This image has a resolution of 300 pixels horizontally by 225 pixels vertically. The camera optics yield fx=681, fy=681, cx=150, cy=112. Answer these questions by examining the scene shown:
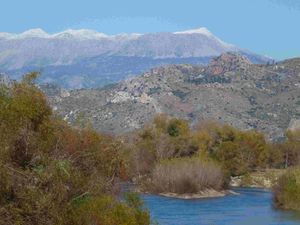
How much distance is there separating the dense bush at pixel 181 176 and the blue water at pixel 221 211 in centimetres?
397

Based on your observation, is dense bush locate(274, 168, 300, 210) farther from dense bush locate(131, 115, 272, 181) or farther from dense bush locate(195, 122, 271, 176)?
dense bush locate(195, 122, 271, 176)

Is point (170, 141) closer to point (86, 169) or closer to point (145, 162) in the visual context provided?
point (145, 162)

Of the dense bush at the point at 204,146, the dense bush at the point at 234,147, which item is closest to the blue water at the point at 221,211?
the dense bush at the point at 204,146

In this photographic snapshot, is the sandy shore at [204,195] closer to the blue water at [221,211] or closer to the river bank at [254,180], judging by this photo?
the blue water at [221,211]

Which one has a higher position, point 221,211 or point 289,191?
point 289,191

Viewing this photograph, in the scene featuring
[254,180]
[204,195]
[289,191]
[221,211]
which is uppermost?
[289,191]

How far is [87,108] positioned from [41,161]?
569ft

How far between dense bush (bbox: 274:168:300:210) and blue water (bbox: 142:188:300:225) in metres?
1.39

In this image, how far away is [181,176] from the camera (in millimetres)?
87688

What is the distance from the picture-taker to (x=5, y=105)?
2177 cm

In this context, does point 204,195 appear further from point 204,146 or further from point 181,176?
point 204,146

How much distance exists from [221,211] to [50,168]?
51944 millimetres

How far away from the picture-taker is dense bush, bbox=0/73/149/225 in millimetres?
16859

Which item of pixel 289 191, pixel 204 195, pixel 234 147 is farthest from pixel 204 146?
pixel 289 191
